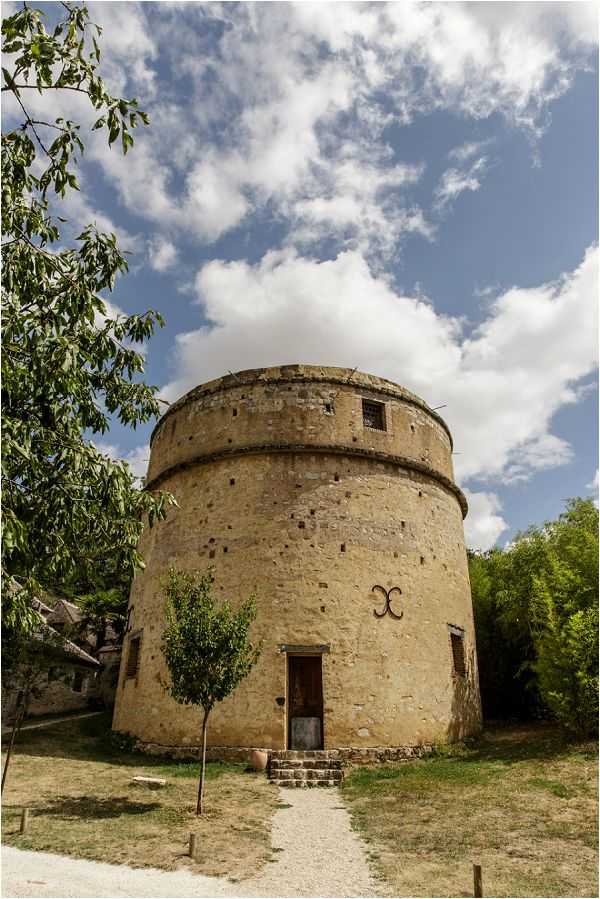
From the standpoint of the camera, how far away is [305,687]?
14.1m

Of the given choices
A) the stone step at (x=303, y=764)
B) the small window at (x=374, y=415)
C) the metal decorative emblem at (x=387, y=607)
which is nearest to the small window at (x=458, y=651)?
the metal decorative emblem at (x=387, y=607)

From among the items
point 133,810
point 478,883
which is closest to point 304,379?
point 133,810

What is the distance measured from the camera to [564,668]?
43.4ft

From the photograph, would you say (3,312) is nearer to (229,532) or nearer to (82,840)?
(82,840)

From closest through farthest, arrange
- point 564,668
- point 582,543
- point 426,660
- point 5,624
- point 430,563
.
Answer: point 5,624 → point 564,668 → point 426,660 → point 430,563 → point 582,543

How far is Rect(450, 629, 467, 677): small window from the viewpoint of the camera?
15750mm

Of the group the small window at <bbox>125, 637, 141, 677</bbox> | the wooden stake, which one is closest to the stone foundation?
the small window at <bbox>125, 637, 141, 677</bbox>

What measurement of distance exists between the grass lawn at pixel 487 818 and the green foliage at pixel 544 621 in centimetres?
127

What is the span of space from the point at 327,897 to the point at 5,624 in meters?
4.31

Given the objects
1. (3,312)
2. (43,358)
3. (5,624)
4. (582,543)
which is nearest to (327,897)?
(5,624)

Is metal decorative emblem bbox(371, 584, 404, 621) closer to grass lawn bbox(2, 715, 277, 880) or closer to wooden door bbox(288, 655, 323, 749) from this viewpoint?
wooden door bbox(288, 655, 323, 749)

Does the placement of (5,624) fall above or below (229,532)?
below

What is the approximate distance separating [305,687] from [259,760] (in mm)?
2376

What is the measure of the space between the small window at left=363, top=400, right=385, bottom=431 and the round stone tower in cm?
5
